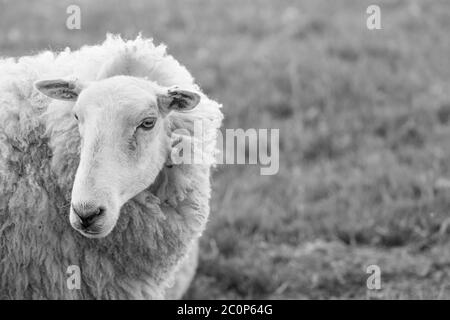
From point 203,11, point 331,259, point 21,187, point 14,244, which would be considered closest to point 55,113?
point 21,187

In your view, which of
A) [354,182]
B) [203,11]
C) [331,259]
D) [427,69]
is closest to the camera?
[331,259]

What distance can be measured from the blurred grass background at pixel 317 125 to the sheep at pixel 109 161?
0.97 meters

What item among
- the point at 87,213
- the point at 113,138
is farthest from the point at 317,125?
the point at 87,213

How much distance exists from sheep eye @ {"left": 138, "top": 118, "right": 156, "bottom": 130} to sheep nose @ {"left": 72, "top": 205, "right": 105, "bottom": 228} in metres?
0.41

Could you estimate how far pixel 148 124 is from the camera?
117 inches

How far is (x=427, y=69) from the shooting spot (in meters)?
6.46

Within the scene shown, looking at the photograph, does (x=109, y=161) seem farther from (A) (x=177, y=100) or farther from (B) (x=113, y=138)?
(A) (x=177, y=100)

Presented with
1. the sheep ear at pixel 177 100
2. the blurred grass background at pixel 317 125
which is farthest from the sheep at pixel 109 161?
the blurred grass background at pixel 317 125

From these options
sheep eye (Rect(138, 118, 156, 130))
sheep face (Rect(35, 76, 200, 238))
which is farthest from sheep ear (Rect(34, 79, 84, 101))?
sheep eye (Rect(138, 118, 156, 130))

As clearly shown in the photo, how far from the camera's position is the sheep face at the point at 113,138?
2766 mm

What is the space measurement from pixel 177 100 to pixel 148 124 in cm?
20

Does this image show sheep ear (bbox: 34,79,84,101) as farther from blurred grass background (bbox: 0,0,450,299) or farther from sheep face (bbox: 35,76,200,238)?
blurred grass background (bbox: 0,0,450,299)

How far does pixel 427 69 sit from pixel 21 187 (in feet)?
14.6

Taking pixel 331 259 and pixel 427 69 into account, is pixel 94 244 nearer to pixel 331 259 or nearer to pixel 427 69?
pixel 331 259
